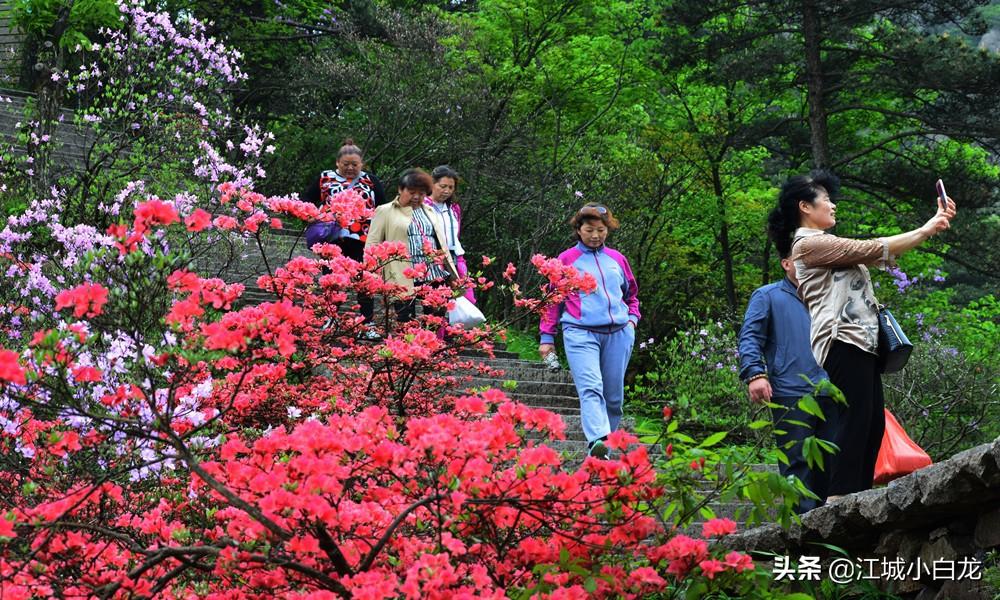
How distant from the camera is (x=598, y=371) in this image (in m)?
6.25

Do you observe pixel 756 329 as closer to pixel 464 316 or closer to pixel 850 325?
pixel 850 325

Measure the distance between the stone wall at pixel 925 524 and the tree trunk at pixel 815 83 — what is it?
12768mm

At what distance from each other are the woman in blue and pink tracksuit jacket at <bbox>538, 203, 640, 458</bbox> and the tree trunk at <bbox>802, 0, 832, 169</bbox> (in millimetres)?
10322

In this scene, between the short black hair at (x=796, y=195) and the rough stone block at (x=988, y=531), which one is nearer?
the rough stone block at (x=988, y=531)

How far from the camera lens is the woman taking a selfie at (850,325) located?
431cm

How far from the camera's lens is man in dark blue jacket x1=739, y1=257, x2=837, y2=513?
4.79m

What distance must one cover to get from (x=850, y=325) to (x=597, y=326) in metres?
2.11

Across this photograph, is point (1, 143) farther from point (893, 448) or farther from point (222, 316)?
point (893, 448)

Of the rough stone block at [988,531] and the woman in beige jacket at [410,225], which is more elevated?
the woman in beige jacket at [410,225]

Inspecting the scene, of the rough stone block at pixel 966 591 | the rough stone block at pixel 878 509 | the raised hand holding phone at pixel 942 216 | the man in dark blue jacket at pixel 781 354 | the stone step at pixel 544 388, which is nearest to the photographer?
the rough stone block at pixel 966 591

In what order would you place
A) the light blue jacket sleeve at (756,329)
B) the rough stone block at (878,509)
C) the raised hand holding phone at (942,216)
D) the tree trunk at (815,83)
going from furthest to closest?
the tree trunk at (815,83)
the light blue jacket sleeve at (756,329)
the raised hand holding phone at (942,216)
the rough stone block at (878,509)

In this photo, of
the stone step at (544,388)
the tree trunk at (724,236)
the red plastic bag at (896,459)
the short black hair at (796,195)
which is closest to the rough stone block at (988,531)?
the red plastic bag at (896,459)

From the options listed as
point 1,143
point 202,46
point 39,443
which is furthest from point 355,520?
point 202,46

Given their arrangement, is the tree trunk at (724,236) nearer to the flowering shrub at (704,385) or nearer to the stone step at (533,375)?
the flowering shrub at (704,385)
